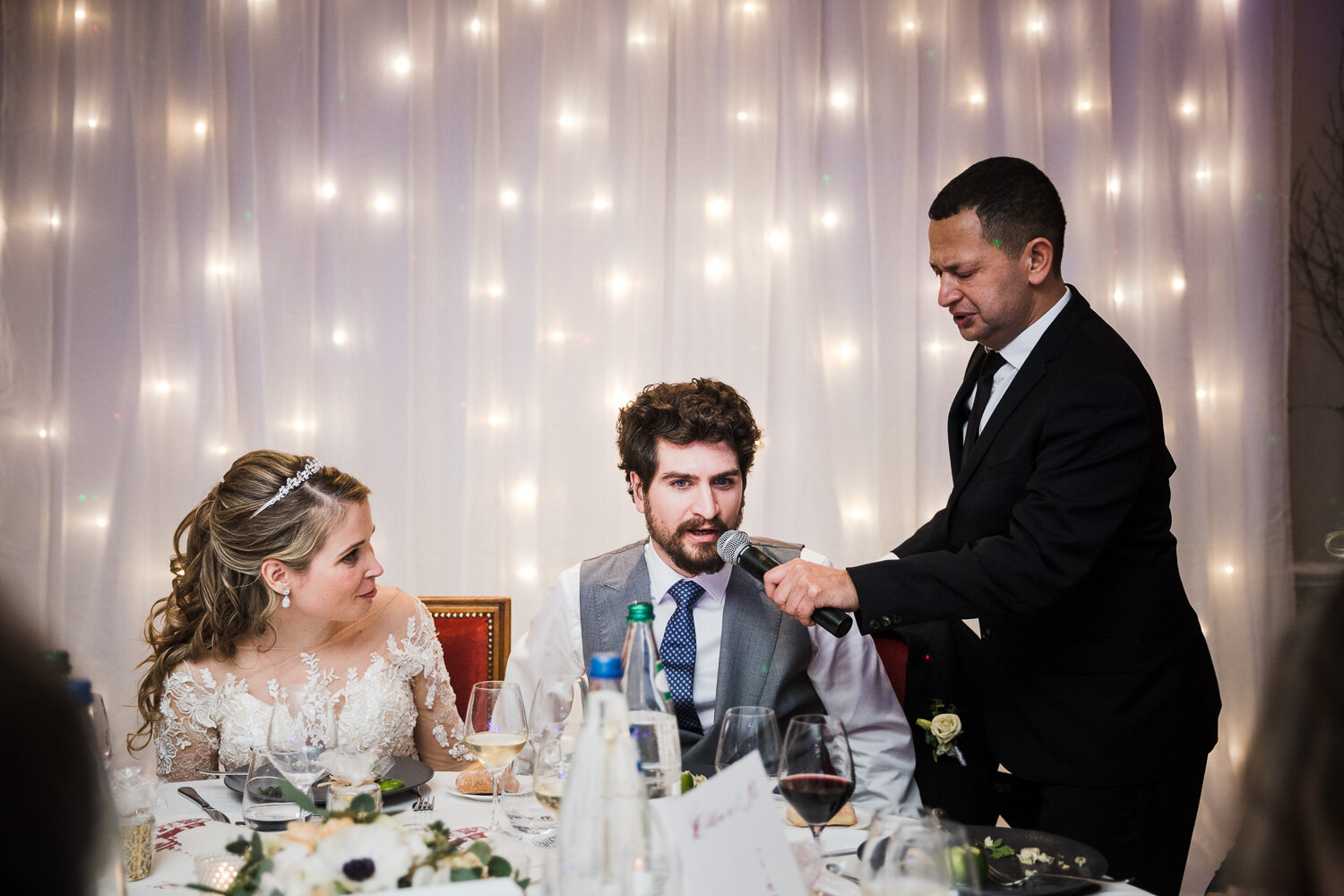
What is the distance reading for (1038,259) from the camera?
2.00 m

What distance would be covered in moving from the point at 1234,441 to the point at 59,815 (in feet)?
11.6

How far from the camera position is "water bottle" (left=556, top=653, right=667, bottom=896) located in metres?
0.87

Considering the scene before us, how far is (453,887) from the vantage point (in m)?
0.81

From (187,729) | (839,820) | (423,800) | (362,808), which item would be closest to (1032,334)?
(839,820)

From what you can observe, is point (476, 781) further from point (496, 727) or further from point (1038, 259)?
point (1038, 259)

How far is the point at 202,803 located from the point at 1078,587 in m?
1.58

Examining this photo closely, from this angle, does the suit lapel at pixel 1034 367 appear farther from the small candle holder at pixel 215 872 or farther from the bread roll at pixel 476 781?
the small candle holder at pixel 215 872

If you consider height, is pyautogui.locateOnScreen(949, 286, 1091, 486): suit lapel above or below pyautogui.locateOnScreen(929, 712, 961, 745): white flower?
above

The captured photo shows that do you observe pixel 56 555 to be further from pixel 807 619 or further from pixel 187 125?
pixel 807 619

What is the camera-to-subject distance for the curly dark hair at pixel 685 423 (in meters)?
2.14

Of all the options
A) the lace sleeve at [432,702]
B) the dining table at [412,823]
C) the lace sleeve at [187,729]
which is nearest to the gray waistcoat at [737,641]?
the lace sleeve at [432,702]

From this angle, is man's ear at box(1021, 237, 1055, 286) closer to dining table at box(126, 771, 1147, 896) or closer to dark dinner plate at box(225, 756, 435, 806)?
dining table at box(126, 771, 1147, 896)

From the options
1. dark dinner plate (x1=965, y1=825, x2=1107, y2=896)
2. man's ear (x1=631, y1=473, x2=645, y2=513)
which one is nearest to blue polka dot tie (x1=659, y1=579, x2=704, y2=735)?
man's ear (x1=631, y1=473, x2=645, y2=513)

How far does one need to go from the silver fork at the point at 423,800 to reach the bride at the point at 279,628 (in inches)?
21.5
